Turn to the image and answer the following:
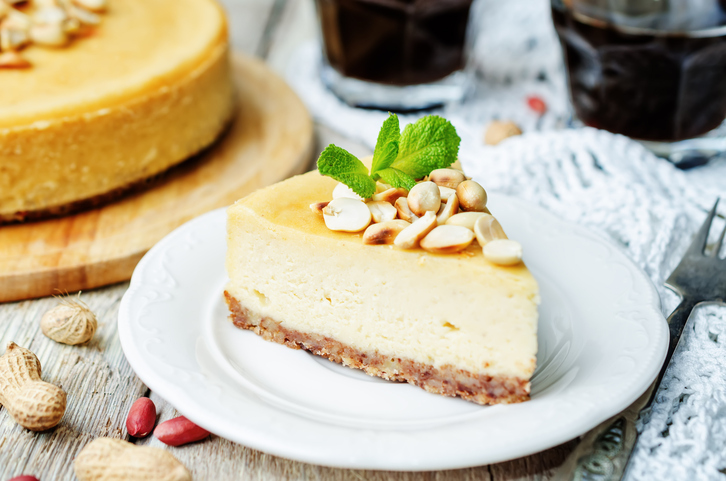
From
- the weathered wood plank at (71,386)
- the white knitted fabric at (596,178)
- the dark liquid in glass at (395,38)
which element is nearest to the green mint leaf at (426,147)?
the white knitted fabric at (596,178)

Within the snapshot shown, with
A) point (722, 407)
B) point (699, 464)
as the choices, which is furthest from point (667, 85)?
point (699, 464)

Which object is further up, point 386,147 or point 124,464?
point 386,147

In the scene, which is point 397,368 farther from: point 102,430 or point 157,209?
point 157,209

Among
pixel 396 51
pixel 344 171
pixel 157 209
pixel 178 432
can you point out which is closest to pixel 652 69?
pixel 396 51

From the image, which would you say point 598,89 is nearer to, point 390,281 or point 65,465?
point 390,281

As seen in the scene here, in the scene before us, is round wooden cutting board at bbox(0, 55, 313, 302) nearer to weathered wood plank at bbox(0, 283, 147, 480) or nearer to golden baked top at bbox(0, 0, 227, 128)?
weathered wood plank at bbox(0, 283, 147, 480)

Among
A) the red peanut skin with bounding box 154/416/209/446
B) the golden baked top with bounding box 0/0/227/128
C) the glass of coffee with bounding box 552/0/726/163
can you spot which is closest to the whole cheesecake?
the golden baked top with bounding box 0/0/227/128
